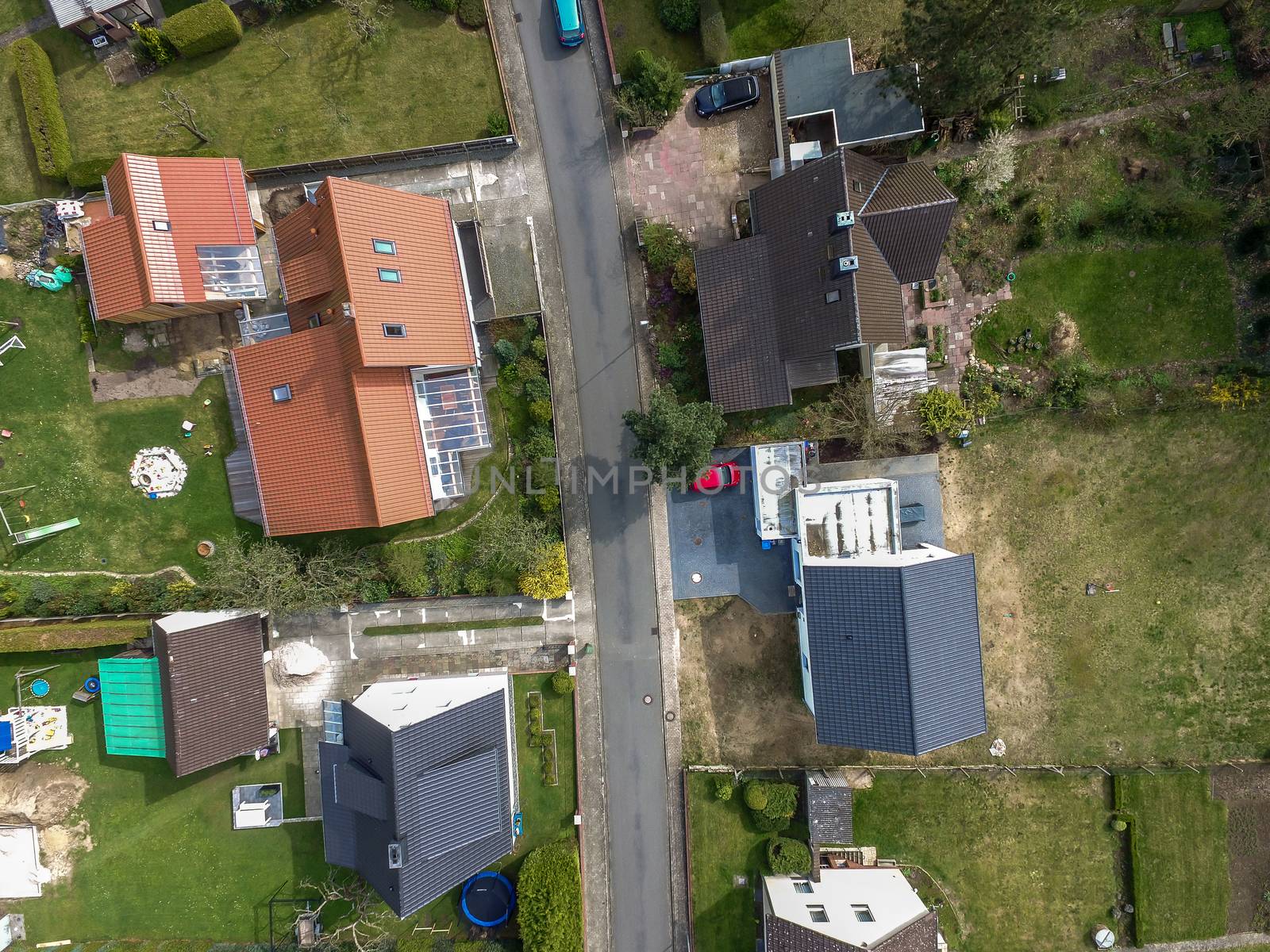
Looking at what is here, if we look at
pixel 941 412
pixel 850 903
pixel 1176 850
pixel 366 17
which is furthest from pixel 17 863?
pixel 1176 850

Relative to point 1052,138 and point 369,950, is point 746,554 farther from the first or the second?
point 369,950

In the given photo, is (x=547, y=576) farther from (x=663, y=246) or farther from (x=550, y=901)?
(x=663, y=246)

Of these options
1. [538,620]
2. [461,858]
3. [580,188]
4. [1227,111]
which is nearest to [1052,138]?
[1227,111]

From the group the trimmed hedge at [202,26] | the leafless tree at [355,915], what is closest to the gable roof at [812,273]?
the trimmed hedge at [202,26]

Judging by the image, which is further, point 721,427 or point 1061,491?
point 1061,491

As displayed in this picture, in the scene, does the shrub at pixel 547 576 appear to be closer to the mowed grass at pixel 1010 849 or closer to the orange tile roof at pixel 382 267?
the orange tile roof at pixel 382 267

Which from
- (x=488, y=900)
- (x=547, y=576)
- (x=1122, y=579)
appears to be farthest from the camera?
(x=488, y=900)

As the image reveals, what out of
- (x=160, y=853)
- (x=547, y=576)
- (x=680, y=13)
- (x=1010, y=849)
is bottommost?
(x=1010, y=849)
